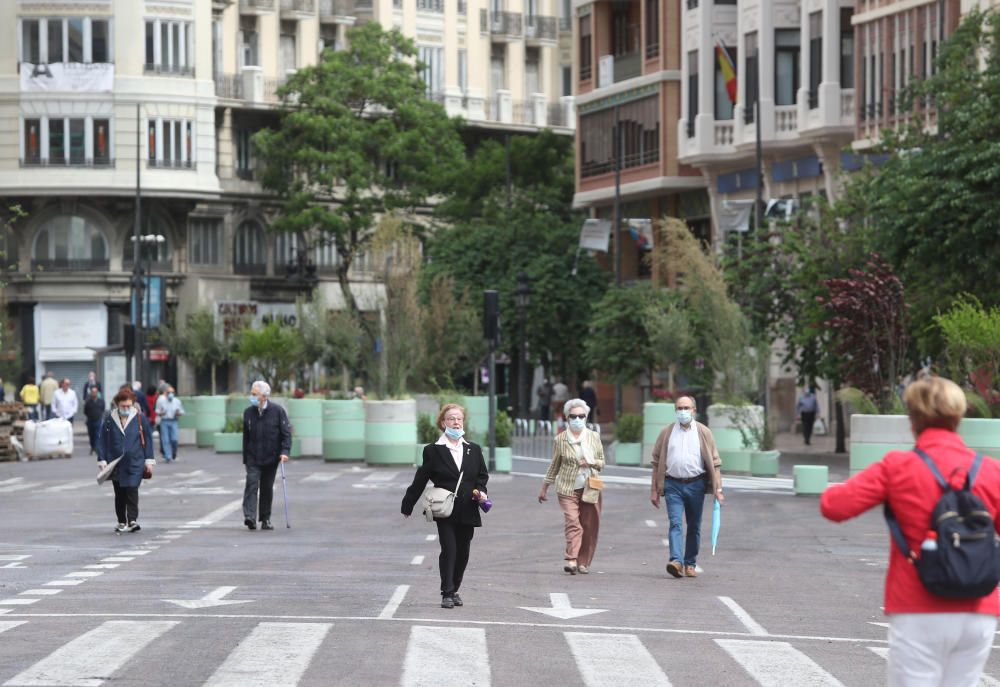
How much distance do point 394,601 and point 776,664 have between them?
4.30 meters

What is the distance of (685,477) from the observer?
19938 mm

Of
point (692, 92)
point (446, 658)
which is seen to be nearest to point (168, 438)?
point (692, 92)

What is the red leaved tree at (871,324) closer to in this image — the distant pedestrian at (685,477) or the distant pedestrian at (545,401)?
the distant pedestrian at (685,477)

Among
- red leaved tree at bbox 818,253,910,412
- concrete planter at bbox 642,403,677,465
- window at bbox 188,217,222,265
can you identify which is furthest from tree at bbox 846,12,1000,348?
window at bbox 188,217,222,265

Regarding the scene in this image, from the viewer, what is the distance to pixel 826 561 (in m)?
21.9

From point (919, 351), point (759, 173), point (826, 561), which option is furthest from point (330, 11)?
point (826, 561)

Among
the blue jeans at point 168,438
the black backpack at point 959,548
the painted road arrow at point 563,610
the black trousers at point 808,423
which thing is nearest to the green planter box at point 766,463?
the blue jeans at point 168,438

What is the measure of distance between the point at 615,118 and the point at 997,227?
31078mm

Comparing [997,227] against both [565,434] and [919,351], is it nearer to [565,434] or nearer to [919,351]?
[919,351]

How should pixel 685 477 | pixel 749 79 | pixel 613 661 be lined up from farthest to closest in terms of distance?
pixel 749 79 → pixel 685 477 → pixel 613 661

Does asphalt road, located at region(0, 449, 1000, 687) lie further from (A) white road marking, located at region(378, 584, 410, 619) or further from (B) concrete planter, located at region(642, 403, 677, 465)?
(B) concrete planter, located at region(642, 403, 677, 465)

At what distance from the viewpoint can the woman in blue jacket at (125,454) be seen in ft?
81.5

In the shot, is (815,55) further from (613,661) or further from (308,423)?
(613,661)

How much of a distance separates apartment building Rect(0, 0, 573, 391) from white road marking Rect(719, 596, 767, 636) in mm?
52754
